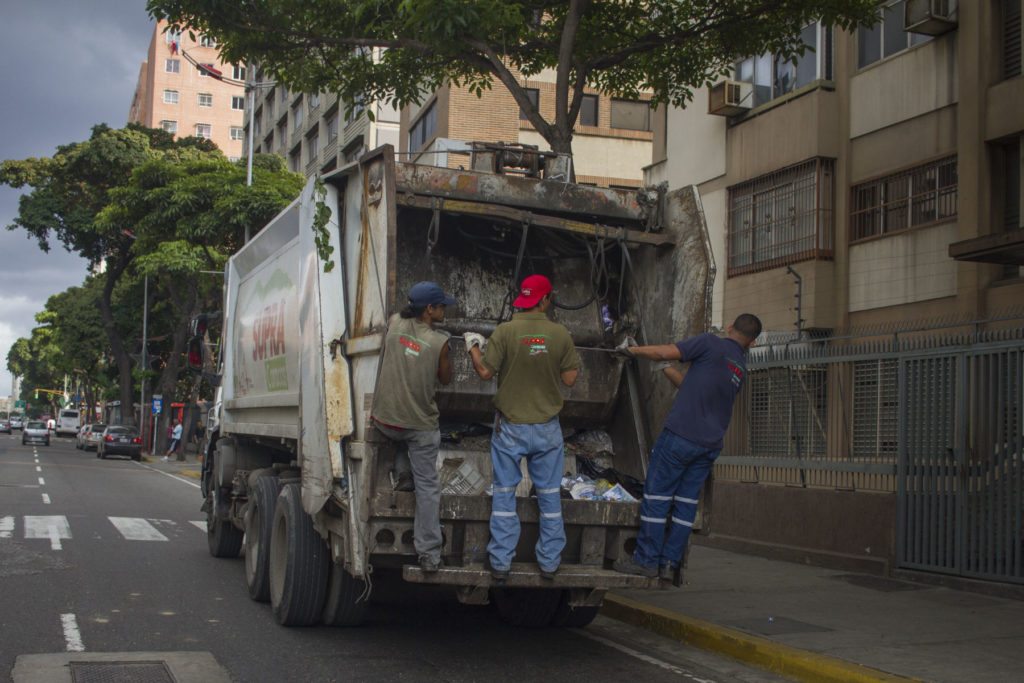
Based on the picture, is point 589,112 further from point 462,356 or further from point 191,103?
point 191,103

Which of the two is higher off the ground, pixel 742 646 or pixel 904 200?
pixel 904 200

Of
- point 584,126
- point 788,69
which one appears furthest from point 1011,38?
point 584,126

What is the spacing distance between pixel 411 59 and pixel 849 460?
664 cm

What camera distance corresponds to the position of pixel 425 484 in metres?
5.97

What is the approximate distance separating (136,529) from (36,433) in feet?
148

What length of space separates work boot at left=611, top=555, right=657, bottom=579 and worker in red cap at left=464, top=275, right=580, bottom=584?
50 centimetres

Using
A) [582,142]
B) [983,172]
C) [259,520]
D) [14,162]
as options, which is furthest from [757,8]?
[14,162]

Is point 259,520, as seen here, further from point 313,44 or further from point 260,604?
point 313,44

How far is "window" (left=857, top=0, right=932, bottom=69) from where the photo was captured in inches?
585

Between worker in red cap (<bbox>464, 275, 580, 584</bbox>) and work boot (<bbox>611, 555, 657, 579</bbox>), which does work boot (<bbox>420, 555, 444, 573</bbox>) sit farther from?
work boot (<bbox>611, 555, 657, 579</bbox>)

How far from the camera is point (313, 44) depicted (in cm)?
1279

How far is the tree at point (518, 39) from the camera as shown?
37.4 feet

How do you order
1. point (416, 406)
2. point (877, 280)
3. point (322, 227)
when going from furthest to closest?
point (877, 280), point (322, 227), point (416, 406)

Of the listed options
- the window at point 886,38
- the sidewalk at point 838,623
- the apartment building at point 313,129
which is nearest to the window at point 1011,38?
the window at point 886,38
